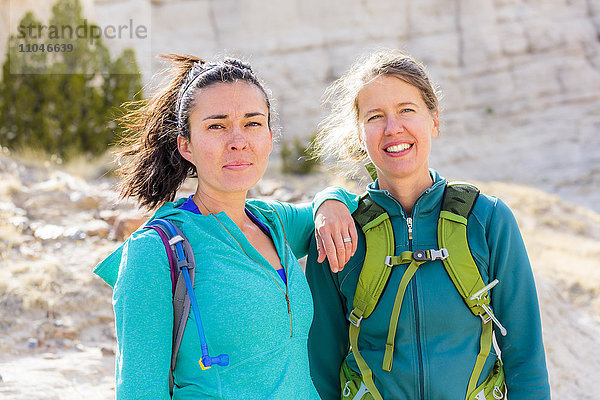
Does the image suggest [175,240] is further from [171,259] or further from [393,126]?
[393,126]

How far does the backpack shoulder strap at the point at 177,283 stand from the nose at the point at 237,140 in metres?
0.35

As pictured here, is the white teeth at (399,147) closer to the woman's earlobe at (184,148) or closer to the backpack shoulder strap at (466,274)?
the backpack shoulder strap at (466,274)

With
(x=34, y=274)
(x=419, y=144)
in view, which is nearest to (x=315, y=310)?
(x=419, y=144)

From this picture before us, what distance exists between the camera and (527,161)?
60.7ft

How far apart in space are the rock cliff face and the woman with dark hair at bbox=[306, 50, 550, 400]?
17178mm

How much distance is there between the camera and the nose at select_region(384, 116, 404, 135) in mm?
2145

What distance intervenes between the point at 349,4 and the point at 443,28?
3.87 meters

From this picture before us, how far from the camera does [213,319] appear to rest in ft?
5.45

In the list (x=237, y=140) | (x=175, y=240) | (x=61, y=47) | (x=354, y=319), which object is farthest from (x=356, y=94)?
(x=61, y=47)

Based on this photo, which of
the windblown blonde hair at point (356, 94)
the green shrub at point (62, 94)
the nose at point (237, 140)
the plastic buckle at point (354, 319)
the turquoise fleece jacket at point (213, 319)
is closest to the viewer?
the turquoise fleece jacket at point (213, 319)

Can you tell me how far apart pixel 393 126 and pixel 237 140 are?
2.04 feet

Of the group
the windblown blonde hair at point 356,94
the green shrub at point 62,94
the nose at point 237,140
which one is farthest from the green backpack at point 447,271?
the green shrub at point 62,94

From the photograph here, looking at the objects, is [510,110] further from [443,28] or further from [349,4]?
[349,4]

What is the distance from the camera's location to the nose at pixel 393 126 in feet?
7.04
